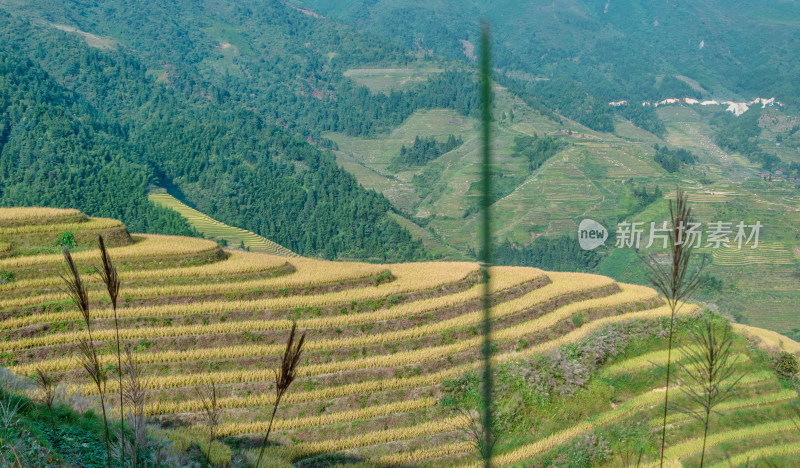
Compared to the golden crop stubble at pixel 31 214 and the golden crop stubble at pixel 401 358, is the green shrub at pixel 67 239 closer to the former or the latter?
the golden crop stubble at pixel 31 214

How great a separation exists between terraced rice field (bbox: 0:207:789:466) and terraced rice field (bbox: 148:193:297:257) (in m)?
43.1

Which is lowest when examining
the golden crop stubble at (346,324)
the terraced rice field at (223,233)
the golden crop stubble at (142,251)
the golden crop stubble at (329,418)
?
the terraced rice field at (223,233)

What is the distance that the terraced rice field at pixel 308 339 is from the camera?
18.9 metres

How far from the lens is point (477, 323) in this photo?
24.3 meters

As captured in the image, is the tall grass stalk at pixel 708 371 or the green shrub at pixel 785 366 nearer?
the tall grass stalk at pixel 708 371

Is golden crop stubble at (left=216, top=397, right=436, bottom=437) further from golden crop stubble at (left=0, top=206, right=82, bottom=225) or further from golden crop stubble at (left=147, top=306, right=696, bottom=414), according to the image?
golden crop stubble at (left=0, top=206, right=82, bottom=225)

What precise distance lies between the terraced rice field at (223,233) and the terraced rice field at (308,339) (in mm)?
43065

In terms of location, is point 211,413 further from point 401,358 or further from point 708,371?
point 401,358

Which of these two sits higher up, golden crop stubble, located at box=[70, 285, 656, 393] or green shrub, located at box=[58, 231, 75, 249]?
green shrub, located at box=[58, 231, 75, 249]

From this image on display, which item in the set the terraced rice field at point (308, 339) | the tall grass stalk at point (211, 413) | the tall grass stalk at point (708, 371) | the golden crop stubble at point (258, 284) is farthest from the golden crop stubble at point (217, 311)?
the tall grass stalk at point (708, 371)

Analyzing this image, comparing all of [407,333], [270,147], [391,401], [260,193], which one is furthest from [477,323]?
[270,147]

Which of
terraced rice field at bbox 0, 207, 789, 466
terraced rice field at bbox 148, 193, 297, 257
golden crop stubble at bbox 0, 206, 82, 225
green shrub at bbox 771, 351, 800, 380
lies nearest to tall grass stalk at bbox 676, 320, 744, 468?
terraced rice field at bbox 0, 207, 789, 466

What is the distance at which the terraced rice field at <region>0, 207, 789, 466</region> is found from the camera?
62.0ft

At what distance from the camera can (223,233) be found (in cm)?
7900
